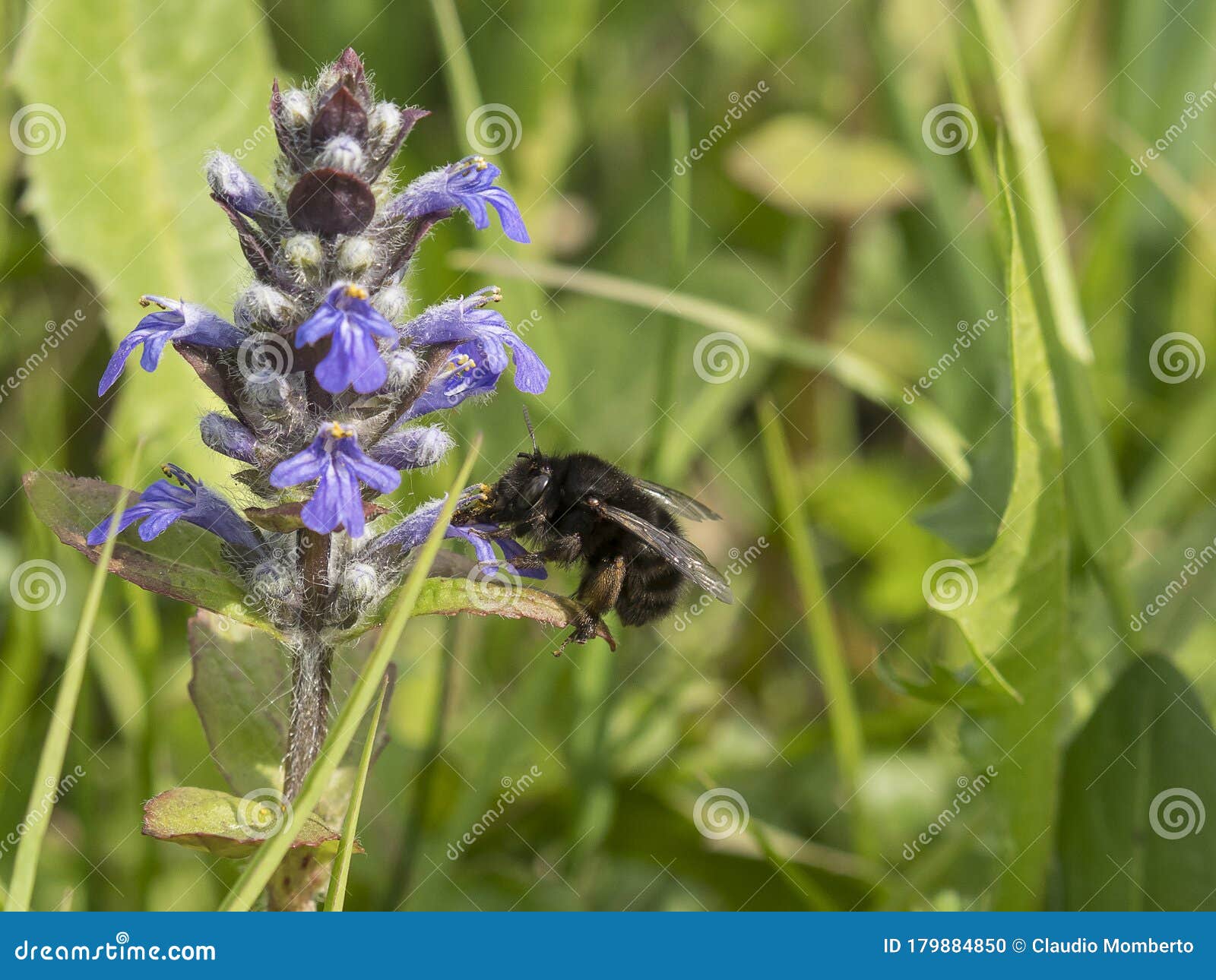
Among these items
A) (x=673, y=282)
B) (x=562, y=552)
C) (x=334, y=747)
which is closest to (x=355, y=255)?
(x=334, y=747)

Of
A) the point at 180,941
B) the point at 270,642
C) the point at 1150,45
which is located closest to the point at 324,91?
the point at 270,642

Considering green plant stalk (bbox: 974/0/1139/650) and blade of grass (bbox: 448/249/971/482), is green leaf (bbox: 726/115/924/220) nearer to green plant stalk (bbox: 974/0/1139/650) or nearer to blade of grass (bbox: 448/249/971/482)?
blade of grass (bbox: 448/249/971/482)

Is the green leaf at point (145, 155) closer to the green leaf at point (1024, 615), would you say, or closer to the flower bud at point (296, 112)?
the flower bud at point (296, 112)

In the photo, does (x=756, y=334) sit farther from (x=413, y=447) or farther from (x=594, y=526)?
(x=413, y=447)

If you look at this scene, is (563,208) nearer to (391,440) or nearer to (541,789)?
(541,789)

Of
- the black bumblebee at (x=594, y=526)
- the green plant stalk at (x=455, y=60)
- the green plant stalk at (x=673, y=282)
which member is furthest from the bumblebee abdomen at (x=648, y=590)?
the green plant stalk at (x=455, y=60)

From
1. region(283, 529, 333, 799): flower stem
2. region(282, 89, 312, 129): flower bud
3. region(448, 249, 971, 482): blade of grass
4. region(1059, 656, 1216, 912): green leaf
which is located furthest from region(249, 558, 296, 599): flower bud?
region(1059, 656, 1216, 912): green leaf
